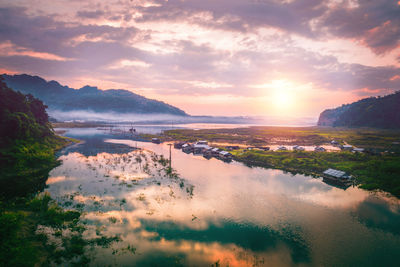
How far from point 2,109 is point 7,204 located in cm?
4511

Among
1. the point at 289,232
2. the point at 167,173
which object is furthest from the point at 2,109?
the point at 289,232

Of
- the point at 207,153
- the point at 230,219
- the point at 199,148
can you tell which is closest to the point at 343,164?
the point at 207,153

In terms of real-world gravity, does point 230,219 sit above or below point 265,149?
below

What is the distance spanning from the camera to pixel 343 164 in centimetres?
6156

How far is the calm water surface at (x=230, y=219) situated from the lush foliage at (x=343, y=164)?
696 centimetres

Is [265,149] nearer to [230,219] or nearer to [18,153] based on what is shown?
[230,219]

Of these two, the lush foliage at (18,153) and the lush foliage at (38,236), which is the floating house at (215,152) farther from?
the lush foliage at (38,236)

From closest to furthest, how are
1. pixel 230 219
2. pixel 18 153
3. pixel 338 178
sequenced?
pixel 230 219, pixel 338 178, pixel 18 153

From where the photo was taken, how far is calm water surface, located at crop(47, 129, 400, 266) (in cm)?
2344

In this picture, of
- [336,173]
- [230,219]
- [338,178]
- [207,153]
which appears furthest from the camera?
[207,153]

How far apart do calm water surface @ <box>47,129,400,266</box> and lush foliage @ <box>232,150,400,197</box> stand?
22.8 ft

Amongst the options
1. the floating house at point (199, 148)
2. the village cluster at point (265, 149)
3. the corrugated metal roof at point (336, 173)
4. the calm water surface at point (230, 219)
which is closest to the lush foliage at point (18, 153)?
the calm water surface at point (230, 219)

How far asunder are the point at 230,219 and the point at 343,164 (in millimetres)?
50214

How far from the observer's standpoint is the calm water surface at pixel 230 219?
76.9 ft
